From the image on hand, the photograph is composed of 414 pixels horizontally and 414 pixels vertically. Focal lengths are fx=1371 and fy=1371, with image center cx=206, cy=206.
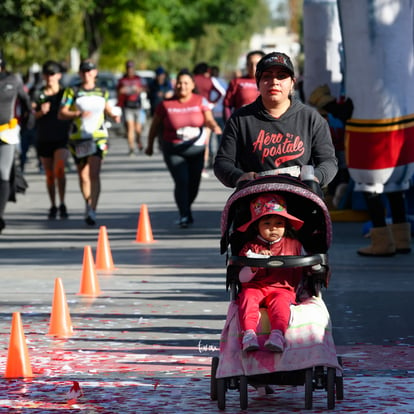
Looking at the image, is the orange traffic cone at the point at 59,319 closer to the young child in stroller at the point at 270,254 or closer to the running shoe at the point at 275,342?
the young child in stroller at the point at 270,254

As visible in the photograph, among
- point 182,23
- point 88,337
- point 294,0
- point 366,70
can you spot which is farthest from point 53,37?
point 294,0

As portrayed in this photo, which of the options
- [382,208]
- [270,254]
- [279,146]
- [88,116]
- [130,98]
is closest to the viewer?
[270,254]

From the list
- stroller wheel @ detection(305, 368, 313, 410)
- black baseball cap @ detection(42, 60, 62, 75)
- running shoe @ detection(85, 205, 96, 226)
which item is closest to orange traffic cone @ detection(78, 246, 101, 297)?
stroller wheel @ detection(305, 368, 313, 410)

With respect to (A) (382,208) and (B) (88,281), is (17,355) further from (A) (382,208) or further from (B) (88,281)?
(A) (382,208)

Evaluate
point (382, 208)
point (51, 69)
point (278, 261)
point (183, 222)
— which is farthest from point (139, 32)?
point (278, 261)

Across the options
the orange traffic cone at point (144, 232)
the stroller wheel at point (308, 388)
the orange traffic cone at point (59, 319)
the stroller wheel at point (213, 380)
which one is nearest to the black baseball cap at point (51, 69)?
the orange traffic cone at point (144, 232)

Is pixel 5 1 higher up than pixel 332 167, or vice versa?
pixel 5 1

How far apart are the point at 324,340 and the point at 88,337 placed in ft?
8.71

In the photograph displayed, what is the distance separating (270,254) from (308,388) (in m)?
0.81

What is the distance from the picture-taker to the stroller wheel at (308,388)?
22.9ft

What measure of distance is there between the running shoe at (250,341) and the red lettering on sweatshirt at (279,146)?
117 centimetres

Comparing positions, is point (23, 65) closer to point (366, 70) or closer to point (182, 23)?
point (182, 23)

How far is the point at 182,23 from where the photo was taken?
74312mm

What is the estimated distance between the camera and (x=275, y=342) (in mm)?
6984
